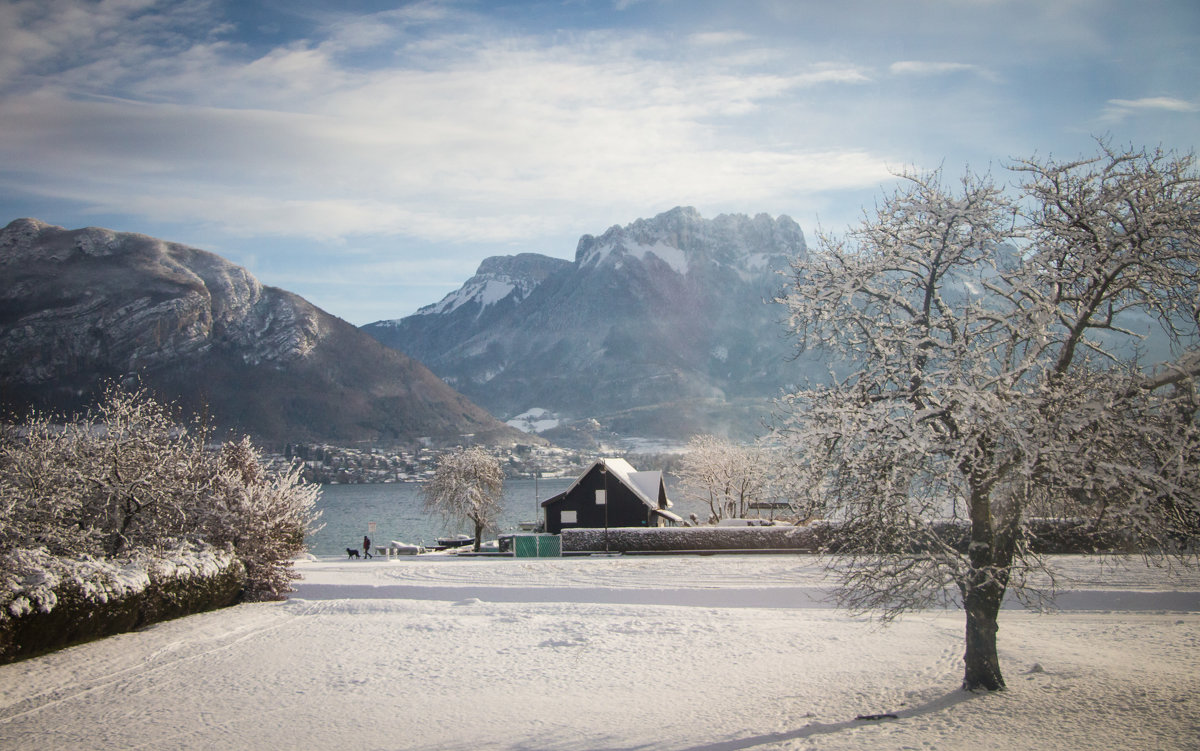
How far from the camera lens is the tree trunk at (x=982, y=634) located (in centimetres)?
1241

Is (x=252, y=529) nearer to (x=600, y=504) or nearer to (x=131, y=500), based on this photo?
(x=131, y=500)

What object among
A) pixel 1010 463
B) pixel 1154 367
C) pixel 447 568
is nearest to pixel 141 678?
pixel 1010 463

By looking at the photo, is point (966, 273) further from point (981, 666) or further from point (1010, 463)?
point (981, 666)

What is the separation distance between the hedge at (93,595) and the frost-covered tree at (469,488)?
49.0m

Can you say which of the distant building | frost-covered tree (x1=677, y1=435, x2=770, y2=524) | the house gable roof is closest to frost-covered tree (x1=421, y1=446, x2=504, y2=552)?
the house gable roof

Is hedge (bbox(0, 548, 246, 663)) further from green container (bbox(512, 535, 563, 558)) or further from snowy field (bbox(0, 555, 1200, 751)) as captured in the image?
green container (bbox(512, 535, 563, 558))

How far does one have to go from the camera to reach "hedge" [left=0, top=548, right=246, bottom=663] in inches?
605

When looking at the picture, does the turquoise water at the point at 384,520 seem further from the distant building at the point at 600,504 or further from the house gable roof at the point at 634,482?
the distant building at the point at 600,504

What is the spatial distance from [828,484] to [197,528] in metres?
20.8

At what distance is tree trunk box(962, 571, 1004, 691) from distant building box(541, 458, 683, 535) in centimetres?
4275

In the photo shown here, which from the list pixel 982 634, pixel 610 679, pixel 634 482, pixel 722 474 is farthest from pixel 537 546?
pixel 982 634

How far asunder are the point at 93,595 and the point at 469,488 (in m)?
55.1

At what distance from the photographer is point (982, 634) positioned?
1279 centimetres

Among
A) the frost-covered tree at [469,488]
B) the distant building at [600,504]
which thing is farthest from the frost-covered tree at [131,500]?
the frost-covered tree at [469,488]
